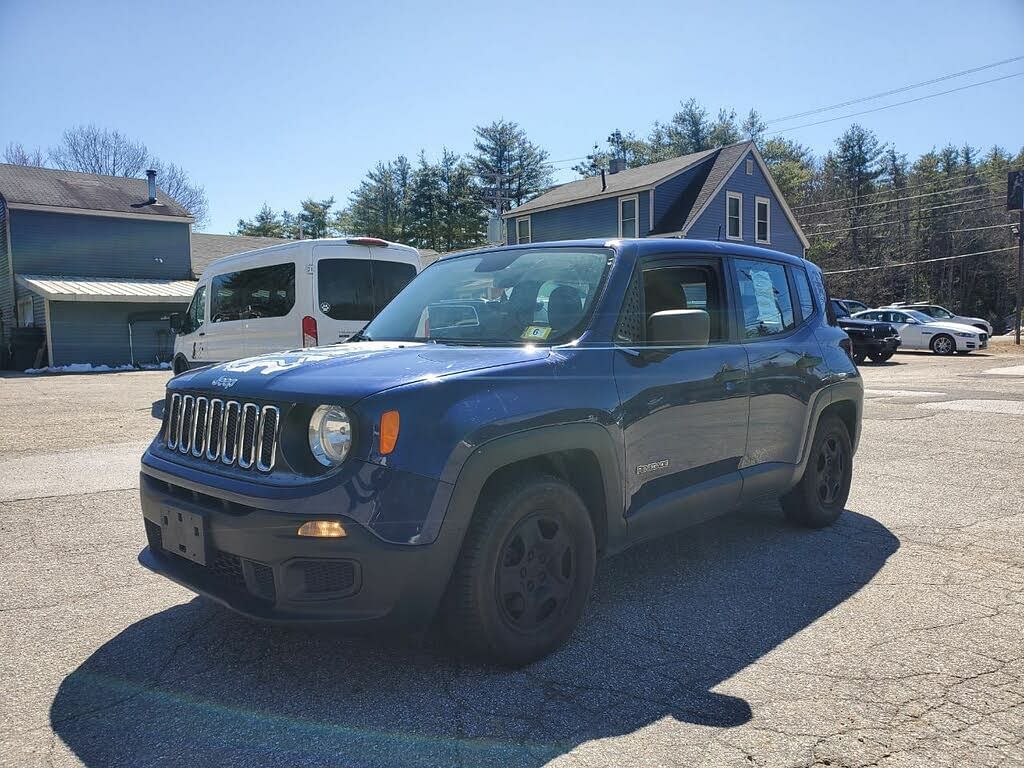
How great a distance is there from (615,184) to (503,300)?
29.8 metres

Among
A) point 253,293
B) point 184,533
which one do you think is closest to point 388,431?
point 184,533

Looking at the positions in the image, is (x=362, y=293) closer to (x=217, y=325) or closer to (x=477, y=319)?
(x=217, y=325)

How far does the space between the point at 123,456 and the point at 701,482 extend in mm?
Answer: 6274

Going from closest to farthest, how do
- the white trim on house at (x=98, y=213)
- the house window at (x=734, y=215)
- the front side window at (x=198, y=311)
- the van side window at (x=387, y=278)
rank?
the van side window at (x=387, y=278), the front side window at (x=198, y=311), the white trim on house at (x=98, y=213), the house window at (x=734, y=215)

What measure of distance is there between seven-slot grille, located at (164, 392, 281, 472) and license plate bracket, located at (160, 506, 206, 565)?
0.24 meters

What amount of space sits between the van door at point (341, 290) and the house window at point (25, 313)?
2097 centimetres

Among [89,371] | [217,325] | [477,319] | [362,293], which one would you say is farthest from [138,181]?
[477,319]

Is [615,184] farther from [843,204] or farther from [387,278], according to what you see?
[843,204]

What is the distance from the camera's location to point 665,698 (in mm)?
2768

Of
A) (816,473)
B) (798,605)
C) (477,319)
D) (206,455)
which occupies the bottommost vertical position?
(798,605)

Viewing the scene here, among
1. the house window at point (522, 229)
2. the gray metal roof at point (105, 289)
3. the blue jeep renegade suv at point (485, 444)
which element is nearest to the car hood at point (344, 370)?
the blue jeep renegade suv at point (485, 444)

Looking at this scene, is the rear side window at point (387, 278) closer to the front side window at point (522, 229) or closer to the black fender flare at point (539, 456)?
the black fender flare at point (539, 456)

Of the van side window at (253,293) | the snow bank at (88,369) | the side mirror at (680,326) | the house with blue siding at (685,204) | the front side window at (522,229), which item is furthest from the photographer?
the front side window at (522,229)

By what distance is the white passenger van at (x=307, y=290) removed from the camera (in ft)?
31.3
